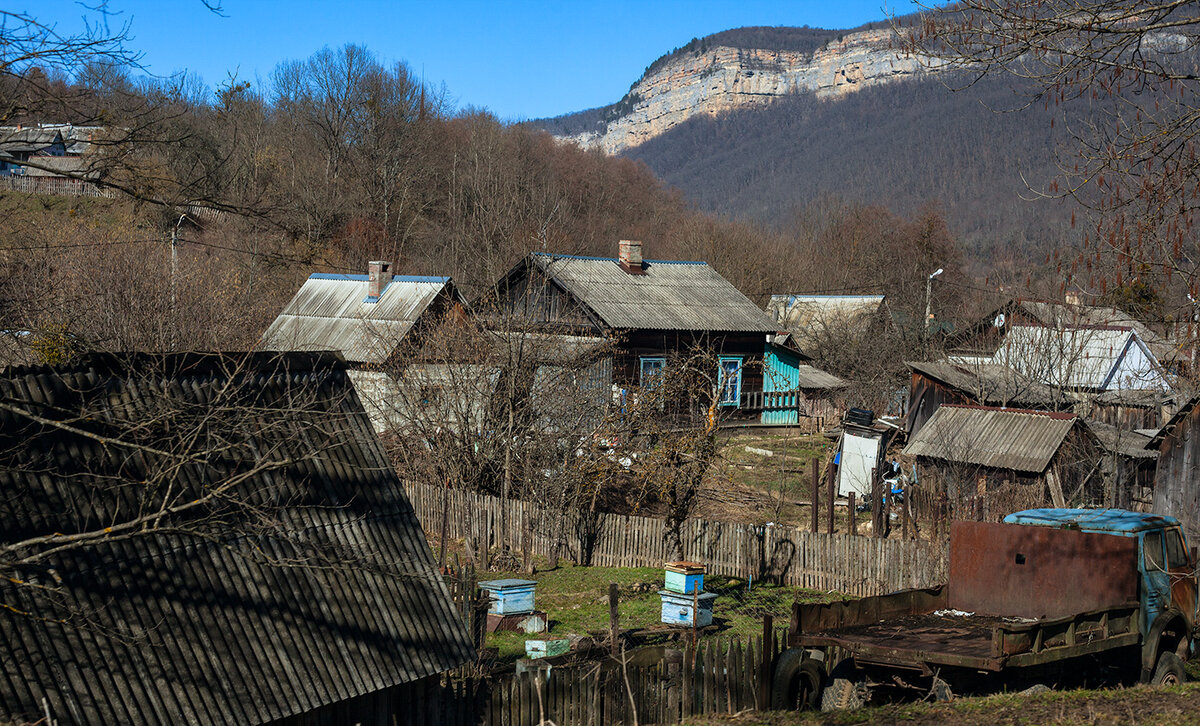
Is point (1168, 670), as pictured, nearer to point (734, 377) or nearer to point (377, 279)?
point (734, 377)

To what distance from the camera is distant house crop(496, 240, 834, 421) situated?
32.2 metres

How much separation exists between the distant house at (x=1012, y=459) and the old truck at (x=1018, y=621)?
7.79 m

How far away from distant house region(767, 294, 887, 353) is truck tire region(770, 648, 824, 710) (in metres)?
35.7

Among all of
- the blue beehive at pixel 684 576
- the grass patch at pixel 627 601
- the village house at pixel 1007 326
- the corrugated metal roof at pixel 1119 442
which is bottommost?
the grass patch at pixel 627 601

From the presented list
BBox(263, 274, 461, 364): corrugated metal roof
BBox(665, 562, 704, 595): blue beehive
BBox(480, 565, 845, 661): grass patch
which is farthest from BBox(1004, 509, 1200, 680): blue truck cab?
BBox(263, 274, 461, 364): corrugated metal roof

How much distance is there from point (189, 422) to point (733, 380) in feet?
91.7

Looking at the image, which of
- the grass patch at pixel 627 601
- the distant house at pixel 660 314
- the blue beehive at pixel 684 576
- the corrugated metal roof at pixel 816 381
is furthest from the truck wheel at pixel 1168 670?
the corrugated metal roof at pixel 816 381

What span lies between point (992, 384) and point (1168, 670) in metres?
15.5

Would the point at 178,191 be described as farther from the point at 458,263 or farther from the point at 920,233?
the point at 920,233

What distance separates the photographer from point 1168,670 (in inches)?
451

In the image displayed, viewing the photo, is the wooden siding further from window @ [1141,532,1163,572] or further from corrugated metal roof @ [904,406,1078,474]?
window @ [1141,532,1163,572]

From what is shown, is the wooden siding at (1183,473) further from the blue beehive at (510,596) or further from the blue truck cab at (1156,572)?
the blue beehive at (510,596)

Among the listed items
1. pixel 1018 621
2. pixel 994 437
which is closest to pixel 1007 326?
pixel 994 437

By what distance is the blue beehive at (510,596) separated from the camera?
14.4 meters
